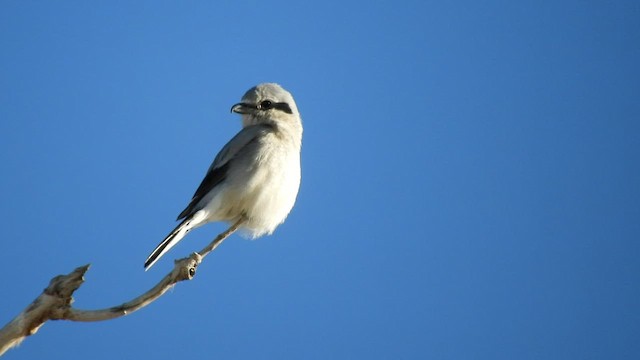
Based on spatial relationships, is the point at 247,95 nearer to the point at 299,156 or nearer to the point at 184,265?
the point at 299,156

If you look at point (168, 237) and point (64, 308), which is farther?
point (168, 237)

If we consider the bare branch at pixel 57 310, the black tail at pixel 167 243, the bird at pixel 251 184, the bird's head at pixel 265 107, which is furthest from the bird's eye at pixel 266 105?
the bare branch at pixel 57 310

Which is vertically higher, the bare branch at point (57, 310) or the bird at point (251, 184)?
the bird at point (251, 184)

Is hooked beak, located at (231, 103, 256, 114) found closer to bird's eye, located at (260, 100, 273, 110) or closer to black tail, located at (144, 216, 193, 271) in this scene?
bird's eye, located at (260, 100, 273, 110)

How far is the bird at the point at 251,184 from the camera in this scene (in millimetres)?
6969

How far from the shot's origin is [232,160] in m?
7.24

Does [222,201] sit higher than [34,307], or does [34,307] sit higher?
[222,201]

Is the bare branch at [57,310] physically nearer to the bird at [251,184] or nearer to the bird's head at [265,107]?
the bird at [251,184]

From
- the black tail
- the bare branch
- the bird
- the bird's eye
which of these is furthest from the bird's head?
the bare branch

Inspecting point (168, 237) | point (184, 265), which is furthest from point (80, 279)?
point (168, 237)

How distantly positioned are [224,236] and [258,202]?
1.05m

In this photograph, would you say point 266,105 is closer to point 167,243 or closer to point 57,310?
point 167,243

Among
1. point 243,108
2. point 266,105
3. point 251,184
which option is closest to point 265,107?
point 266,105

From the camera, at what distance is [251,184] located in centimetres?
696
